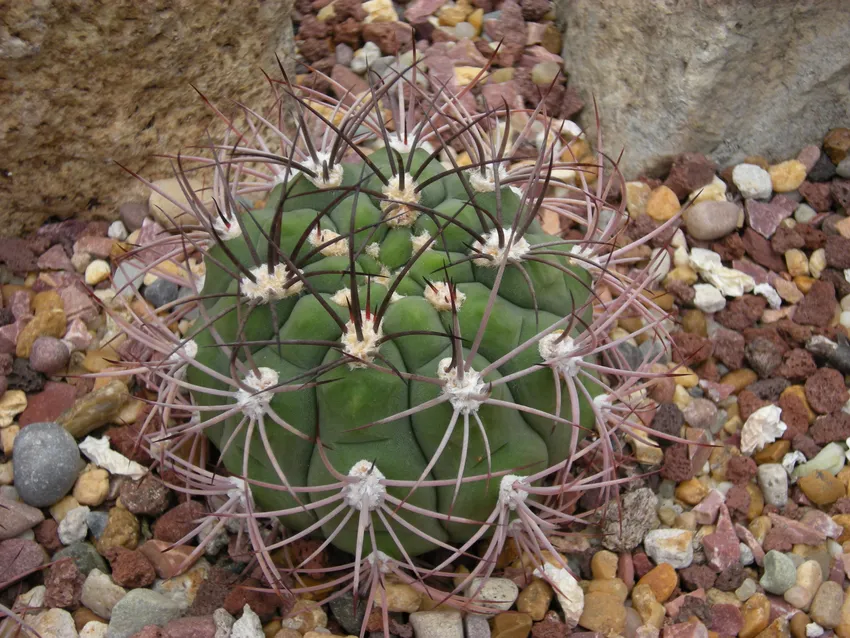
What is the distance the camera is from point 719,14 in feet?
7.30

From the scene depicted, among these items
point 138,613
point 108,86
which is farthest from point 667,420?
point 108,86

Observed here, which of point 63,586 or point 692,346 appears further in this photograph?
point 692,346

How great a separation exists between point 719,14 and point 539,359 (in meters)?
1.25

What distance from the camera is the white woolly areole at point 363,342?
1391 mm

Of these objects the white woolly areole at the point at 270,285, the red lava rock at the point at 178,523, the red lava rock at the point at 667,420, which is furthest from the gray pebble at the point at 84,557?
the red lava rock at the point at 667,420

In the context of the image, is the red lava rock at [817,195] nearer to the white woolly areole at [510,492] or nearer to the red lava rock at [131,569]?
the white woolly areole at [510,492]

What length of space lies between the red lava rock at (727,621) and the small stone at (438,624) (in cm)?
56

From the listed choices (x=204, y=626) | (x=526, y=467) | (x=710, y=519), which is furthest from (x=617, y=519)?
(x=204, y=626)

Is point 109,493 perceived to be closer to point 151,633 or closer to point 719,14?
point 151,633

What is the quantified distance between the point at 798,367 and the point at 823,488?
1.08 feet

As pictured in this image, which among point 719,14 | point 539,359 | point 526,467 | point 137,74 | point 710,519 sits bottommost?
point 710,519

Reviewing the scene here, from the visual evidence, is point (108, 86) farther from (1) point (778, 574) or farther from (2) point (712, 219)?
(1) point (778, 574)

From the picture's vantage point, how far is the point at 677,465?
2.04 metres

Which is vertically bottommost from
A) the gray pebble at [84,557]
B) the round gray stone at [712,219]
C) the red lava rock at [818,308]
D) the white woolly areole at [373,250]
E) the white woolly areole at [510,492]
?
the gray pebble at [84,557]
